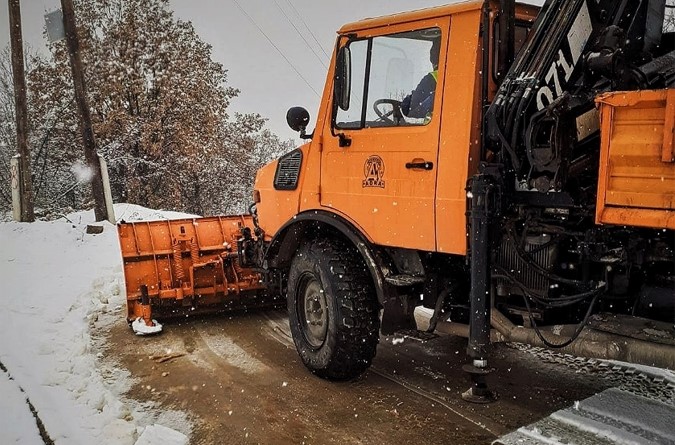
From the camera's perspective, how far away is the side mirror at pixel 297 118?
177 inches

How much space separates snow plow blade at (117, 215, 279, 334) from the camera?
581 centimetres

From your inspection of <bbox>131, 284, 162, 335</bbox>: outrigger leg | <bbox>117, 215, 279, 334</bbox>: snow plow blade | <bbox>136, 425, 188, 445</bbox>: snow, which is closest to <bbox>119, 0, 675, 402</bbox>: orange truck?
<bbox>136, 425, 188, 445</bbox>: snow

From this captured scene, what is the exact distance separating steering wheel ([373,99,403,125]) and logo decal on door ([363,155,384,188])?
0.27m

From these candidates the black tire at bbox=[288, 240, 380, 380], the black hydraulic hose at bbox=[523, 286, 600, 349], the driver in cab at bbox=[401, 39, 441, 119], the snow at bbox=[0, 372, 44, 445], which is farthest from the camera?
the black tire at bbox=[288, 240, 380, 380]

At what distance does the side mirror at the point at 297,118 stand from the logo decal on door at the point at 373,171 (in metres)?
0.75

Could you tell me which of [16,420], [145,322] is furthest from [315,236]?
[16,420]

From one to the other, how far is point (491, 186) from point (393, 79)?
121cm

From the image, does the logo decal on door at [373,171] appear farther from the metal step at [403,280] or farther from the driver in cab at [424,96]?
the metal step at [403,280]

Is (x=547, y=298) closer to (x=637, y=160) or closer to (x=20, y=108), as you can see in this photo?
(x=637, y=160)

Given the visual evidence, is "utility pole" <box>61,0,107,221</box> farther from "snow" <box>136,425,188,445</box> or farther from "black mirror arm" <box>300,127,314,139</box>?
"snow" <box>136,425,188,445</box>

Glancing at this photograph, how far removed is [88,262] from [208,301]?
372cm

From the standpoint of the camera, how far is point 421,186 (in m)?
3.68

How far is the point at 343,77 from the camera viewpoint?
4168mm

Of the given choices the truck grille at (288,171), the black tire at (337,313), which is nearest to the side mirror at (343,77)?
the truck grille at (288,171)
